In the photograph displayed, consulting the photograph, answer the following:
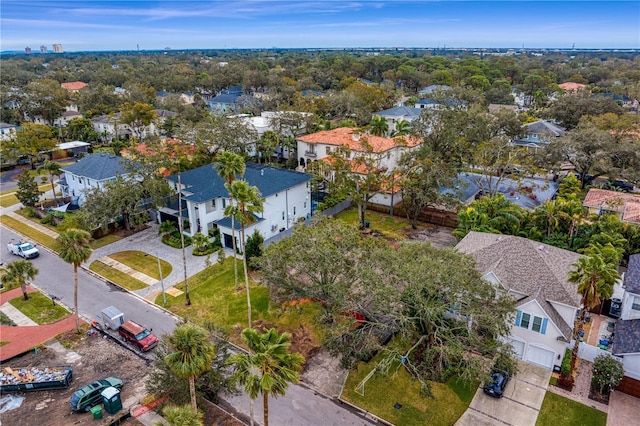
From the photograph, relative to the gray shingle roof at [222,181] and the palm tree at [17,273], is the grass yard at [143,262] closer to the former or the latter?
the gray shingle roof at [222,181]

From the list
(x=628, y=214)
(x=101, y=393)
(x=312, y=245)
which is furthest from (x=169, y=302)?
(x=628, y=214)

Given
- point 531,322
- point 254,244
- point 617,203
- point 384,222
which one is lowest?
point 384,222

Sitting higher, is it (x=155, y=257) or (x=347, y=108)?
(x=347, y=108)

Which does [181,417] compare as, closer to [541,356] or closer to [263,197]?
[541,356]

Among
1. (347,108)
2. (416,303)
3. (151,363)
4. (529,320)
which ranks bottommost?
(151,363)

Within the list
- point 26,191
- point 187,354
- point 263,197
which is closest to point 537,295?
point 187,354

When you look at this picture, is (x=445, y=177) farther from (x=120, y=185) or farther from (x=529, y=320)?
(x=120, y=185)

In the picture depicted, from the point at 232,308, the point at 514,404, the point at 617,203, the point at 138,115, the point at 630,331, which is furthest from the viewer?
the point at 138,115
